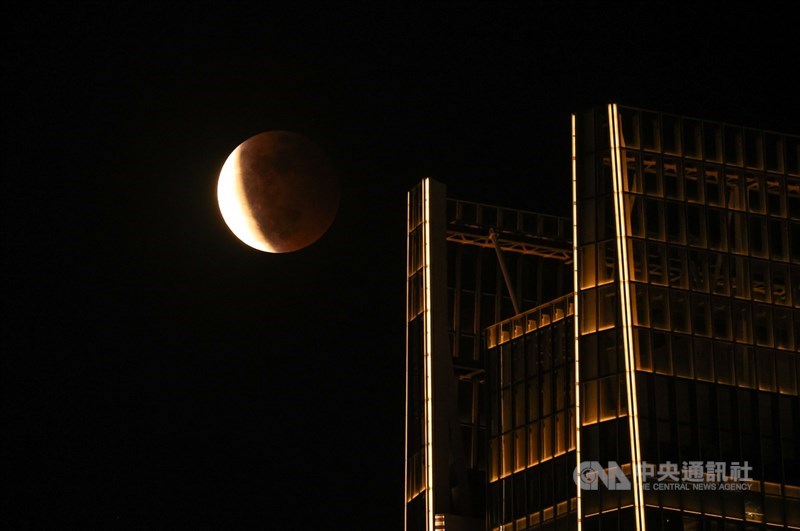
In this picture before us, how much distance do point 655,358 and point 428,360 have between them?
1889 centimetres

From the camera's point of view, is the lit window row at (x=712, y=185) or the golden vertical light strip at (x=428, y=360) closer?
the lit window row at (x=712, y=185)

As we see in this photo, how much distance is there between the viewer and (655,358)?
7662cm

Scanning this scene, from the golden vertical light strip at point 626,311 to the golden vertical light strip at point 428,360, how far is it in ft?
54.4

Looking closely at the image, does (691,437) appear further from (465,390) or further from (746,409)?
(465,390)

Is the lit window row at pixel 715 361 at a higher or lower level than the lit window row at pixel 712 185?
lower

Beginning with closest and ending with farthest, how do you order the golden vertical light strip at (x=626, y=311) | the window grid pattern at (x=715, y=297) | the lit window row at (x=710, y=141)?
1. the golden vertical light strip at (x=626, y=311)
2. the window grid pattern at (x=715, y=297)
3. the lit window row at (x=710, y=141)

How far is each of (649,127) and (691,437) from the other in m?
15.9

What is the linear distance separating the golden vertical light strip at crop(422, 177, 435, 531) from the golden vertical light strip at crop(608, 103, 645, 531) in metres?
16.6

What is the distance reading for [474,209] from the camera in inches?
3905

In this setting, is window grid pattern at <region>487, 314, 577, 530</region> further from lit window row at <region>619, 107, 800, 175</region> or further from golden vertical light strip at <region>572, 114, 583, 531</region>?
lit window row at <region>619, 107, 800, 175</region>

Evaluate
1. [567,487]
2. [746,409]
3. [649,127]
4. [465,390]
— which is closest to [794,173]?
[649,127]

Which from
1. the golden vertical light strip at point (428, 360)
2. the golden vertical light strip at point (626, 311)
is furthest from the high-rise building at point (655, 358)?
the golden vertical light strip at point (428, 360)

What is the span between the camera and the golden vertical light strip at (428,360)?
8788 cm

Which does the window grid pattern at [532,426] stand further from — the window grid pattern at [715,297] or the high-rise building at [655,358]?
the window grid pattern at [715,297]
